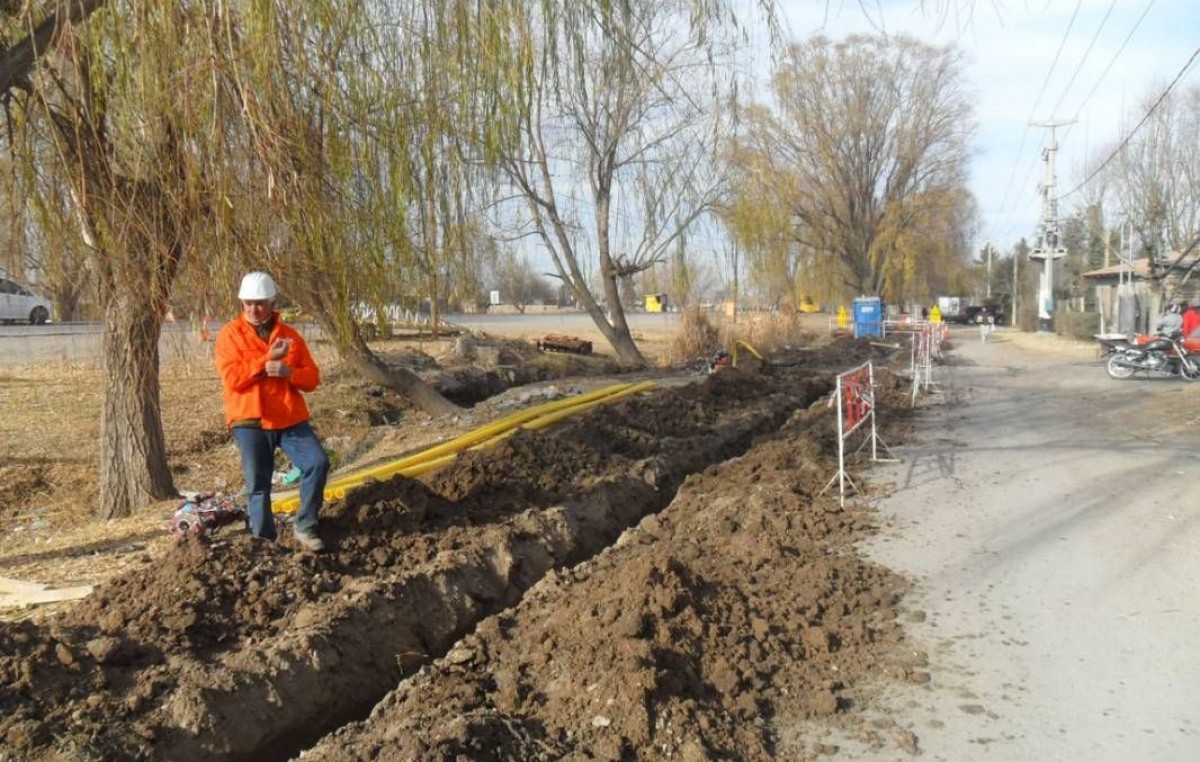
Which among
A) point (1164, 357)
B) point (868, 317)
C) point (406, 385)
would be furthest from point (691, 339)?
point (868, 317)

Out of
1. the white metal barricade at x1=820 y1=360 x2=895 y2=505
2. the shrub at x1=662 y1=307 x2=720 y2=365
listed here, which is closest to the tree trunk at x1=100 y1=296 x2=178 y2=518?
the white metal barricade at x1=820 y1=360 x2=895 y2=505

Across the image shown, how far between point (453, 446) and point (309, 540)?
3.27m

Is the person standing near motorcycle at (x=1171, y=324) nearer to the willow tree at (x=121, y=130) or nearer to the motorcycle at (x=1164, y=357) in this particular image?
the motorcycle at (x=1164, y=357)

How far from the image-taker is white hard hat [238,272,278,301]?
5.00 m

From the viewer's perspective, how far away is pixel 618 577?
15.9ft

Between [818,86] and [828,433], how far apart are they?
25030 mm

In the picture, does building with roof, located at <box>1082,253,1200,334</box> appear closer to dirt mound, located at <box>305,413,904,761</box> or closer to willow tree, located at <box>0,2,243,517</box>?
dirt mound, located at <box>305,413,904,761</box>

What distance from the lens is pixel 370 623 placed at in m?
4.78

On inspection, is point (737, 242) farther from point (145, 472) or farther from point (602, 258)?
point (145, 472)

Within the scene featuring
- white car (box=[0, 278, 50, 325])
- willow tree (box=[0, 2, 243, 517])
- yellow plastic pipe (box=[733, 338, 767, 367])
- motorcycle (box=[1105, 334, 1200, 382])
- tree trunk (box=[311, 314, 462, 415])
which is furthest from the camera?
yellow plastic pipe (box=[733, 338, 767, 367])

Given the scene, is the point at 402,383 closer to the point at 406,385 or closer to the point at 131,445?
the point at 406,385

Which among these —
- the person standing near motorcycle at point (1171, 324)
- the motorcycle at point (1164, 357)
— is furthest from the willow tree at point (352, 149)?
the person standing near motorcycle at point (1171, 324)

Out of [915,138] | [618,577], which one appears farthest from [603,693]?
[915,138]

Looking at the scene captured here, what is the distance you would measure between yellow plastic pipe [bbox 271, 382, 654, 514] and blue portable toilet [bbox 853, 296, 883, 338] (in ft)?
69.6
